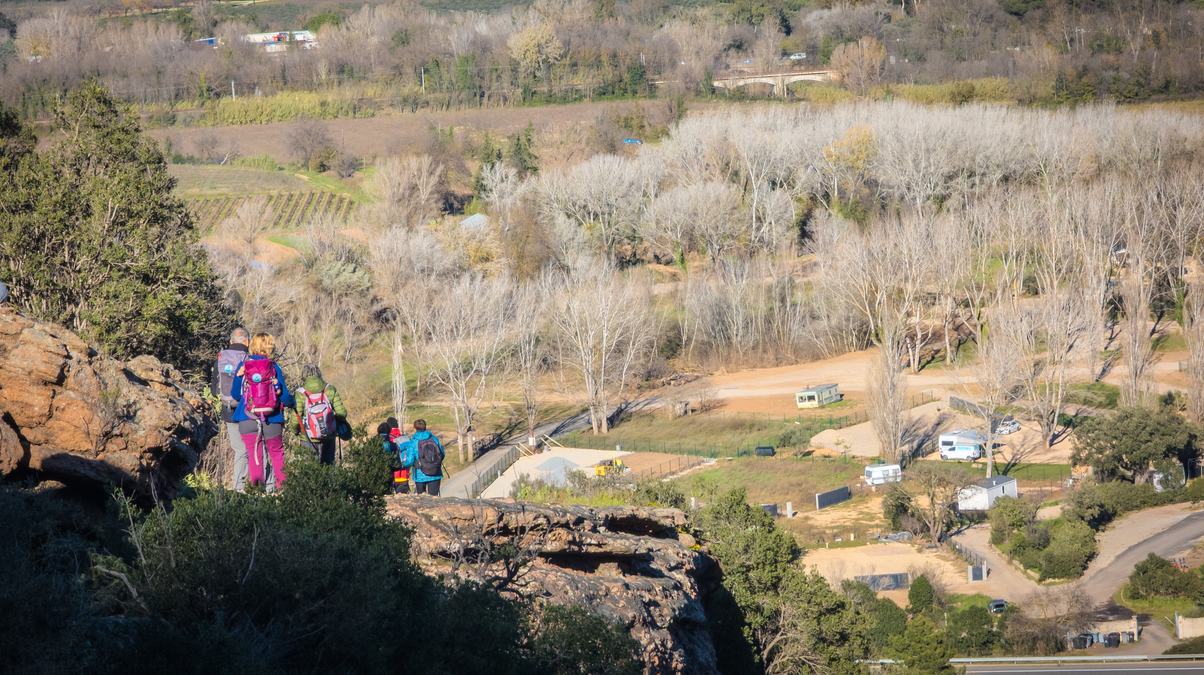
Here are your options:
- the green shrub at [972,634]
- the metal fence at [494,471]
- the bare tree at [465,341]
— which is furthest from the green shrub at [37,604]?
the bare tree at [465,341]

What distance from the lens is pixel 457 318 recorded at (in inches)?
2200

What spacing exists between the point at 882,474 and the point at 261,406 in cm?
3694

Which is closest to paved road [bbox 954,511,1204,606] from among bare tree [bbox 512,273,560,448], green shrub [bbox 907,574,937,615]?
green shrub [bbox 907,574,937,615]

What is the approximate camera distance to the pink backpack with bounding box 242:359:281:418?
35.0 feet

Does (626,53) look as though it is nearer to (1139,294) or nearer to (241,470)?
(1139,294)

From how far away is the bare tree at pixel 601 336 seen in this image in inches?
2172

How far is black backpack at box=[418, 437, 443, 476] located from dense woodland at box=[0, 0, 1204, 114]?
86895 millimetres

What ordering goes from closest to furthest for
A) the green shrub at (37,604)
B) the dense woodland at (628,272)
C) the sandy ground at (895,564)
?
1. the green shrub at (37,604)
2. the dense woodland at (628,272)
3. the sandy ground at (895,564)

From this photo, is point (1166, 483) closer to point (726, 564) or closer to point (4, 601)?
point (726, 564)

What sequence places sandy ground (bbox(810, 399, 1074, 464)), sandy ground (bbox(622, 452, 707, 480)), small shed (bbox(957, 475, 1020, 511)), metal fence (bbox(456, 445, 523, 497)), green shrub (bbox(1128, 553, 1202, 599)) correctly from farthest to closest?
sandy ground (bbox(810, 399, 1074, 464))
sandy ground (bbox(622, 452, 707, 480))
small shed (bbox(957, 475, 1020, 511))
metal fence (bbox(456, 445, 523, 497))
green shrub (bbox(1128, 553, 1202, 599))

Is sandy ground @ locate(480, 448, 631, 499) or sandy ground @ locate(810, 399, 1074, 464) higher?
sandy ground @ locate(480, 448, 631, 499)

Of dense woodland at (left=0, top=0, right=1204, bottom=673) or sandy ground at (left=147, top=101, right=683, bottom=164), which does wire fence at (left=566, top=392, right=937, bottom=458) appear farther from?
sandy ground at (left=147, top=101, right=683, bottom=164)

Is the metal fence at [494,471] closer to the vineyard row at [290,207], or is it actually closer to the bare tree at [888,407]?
the bare tree at [888,407]

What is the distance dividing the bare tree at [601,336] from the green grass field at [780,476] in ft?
28.0
